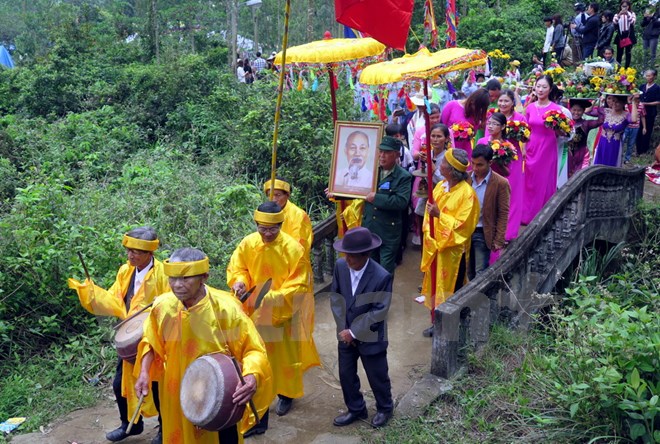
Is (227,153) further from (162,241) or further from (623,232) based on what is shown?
(623,232)

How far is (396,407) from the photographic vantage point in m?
5.66

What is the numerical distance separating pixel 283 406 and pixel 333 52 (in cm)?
351

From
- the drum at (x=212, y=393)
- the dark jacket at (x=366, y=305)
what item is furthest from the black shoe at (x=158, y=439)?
the dark jacket at (x=366, y=305)

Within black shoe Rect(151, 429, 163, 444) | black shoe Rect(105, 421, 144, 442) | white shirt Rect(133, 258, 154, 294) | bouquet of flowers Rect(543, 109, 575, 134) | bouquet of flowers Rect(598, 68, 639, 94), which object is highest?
bouquet of flowers Rect(598, 68, 639, 94)

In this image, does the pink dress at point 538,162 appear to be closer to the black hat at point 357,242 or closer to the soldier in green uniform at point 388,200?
the soldier in green uniform at point 388,200

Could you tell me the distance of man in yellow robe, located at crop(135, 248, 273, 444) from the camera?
421 centimetres

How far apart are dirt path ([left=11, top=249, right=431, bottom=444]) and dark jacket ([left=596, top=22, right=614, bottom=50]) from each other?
11.7 m

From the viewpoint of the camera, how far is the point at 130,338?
4.92 m

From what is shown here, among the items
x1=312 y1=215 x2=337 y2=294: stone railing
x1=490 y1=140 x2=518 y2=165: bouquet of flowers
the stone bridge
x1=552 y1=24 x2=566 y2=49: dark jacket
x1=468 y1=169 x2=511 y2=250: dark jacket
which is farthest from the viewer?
x1=552 y1=24 x2=566 y2=49: dark jacket

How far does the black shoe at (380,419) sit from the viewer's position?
5.46m

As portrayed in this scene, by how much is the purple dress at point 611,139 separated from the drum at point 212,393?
28.0 feet

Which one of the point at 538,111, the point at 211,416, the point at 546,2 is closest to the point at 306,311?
the point at 211,416

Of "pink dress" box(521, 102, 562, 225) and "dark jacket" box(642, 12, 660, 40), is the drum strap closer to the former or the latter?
"pink dress" box(521, 102, 562, 225)

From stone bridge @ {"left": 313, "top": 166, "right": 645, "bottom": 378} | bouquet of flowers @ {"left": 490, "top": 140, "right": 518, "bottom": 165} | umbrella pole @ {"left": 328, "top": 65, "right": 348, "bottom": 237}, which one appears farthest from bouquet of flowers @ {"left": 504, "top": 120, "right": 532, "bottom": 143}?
umbrella pole @ {"left": 328, "top": 65, "right": 348, "bottom": 237}
